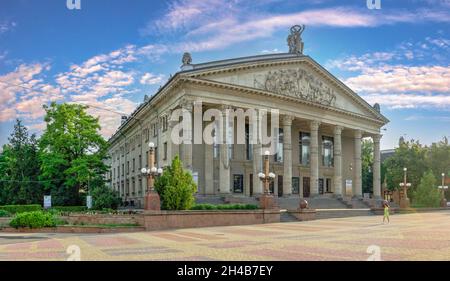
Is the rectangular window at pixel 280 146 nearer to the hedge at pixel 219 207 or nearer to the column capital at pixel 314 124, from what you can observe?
the column capital at pixel 314 124

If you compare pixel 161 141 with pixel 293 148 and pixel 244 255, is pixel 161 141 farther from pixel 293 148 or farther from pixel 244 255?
pixel 244 255

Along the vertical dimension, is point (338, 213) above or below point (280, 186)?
below

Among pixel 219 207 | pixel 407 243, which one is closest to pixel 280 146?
pixel 219 207

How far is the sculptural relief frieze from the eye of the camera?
157 ft

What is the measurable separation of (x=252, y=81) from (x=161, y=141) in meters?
11.1

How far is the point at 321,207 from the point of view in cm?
4834

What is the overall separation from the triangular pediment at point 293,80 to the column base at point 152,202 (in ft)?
49.9

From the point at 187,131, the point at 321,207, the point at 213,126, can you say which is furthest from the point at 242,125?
the point at 321,207

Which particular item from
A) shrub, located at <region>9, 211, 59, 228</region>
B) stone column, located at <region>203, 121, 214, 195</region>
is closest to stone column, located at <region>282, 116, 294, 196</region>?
stone column, located at <region>203, 121, 214, 195</region>

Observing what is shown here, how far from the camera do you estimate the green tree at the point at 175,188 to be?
1228 inches

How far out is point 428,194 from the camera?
201 ft

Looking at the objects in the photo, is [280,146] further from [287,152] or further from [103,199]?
[103,199]

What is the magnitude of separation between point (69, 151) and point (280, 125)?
76.3ft

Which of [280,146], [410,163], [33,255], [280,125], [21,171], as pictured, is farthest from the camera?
[410,163]
